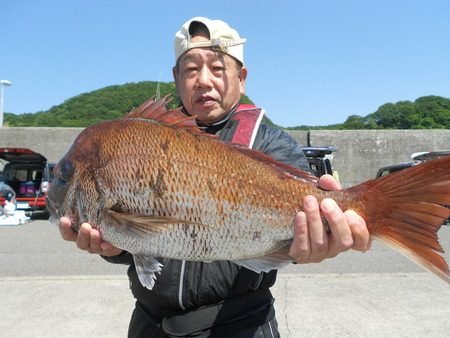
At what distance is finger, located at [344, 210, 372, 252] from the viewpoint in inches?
67.7

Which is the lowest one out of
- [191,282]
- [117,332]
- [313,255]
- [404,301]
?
[117,332]

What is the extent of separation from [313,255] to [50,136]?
2024 centimetres

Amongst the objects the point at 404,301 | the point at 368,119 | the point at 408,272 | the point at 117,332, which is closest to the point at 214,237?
the point at 117,332

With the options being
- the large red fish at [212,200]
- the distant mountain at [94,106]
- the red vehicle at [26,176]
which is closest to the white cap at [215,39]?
the large red fish at [212,200]

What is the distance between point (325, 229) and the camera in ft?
5.83

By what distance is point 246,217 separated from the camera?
1.76 metres

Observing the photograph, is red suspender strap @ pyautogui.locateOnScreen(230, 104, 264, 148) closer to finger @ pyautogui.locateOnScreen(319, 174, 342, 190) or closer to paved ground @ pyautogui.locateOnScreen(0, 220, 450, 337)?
finger @ pyautogui.locateOnScreen(319, 174, 342, 190)

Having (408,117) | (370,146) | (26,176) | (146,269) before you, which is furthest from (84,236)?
(408,117)

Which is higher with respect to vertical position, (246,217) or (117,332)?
(246,217)

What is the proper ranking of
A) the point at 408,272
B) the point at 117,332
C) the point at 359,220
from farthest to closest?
the point at 408,272, the point at 117,332, the point at 359,220

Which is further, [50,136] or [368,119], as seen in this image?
[368,119]

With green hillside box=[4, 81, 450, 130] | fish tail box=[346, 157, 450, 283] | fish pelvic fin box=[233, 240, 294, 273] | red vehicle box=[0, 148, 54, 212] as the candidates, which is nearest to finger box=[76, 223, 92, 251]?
fish pelvic fin box=[233, 240, 294, 273]

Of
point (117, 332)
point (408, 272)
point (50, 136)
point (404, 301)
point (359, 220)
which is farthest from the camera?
point (50, 136)

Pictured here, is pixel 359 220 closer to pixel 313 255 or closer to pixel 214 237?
pixel 313 255
